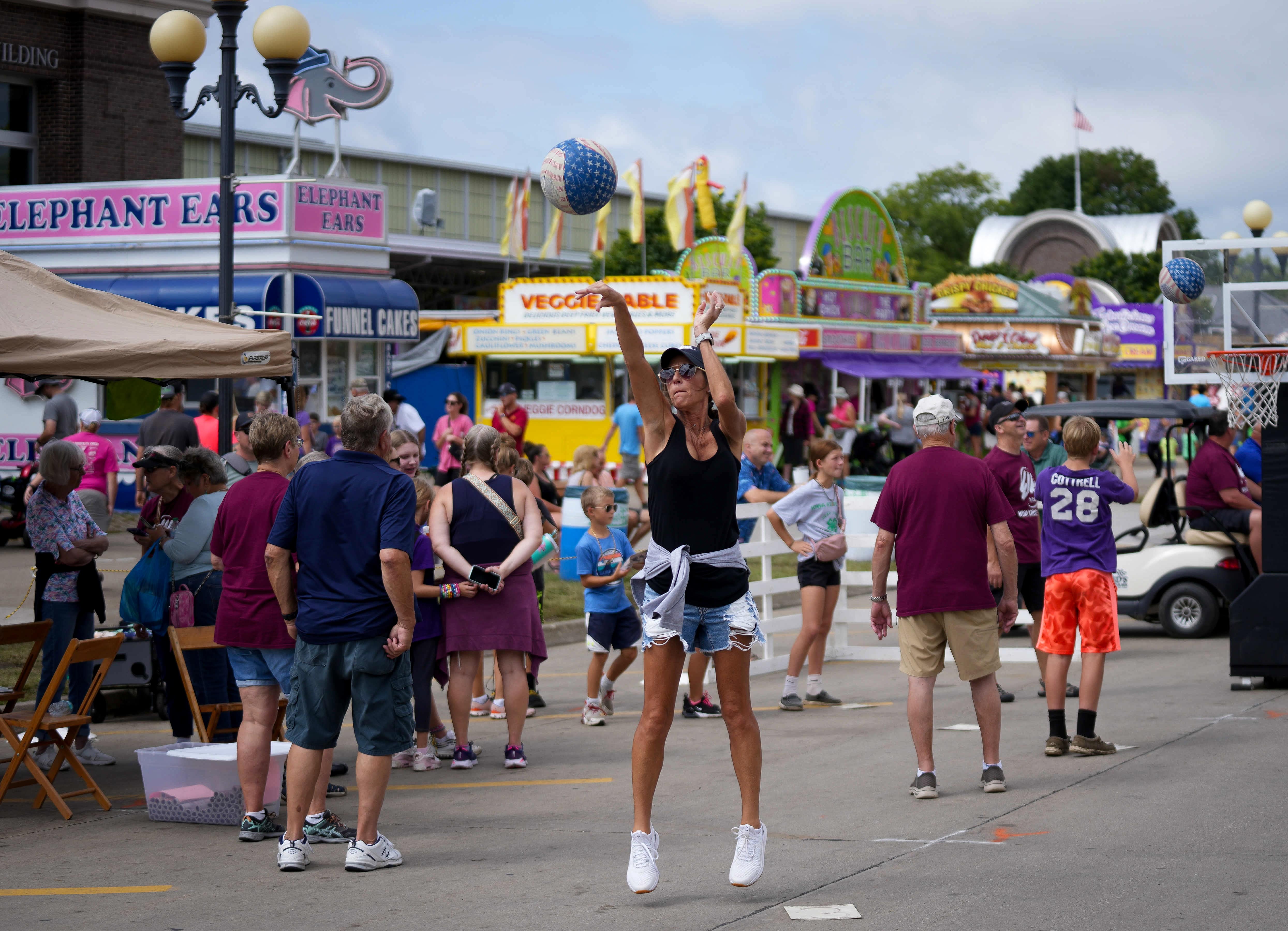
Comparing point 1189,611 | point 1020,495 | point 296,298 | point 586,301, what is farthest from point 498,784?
point 586,301

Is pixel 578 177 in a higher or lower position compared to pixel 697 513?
higher

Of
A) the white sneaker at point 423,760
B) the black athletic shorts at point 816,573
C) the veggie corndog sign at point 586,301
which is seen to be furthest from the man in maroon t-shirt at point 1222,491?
the veggie corndog sign at point 586,301

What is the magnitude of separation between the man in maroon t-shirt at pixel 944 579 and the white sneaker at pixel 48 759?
14.7 feet

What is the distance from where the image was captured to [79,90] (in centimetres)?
2397

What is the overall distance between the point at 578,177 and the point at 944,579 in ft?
8.87

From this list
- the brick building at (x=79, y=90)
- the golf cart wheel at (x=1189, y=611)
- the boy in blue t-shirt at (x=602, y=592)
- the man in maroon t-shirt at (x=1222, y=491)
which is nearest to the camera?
the boy in blue t-shirt at (x=602, y=592)

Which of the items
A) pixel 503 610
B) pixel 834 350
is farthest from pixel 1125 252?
pixel 503 610

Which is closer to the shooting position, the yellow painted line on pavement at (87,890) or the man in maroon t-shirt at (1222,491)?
the yellow painted line on pavement at (87,890)

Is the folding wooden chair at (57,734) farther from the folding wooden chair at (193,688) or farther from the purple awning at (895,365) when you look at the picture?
the purple awning at (895,365)

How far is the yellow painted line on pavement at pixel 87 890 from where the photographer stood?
565 centimetres

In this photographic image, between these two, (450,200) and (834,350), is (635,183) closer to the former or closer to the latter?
(834,350)

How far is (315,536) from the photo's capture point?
19.6 feet

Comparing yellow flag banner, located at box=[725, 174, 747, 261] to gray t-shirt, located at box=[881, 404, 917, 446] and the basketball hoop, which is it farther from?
the basketball hoop

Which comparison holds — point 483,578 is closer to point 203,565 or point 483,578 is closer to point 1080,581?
point 203,565
